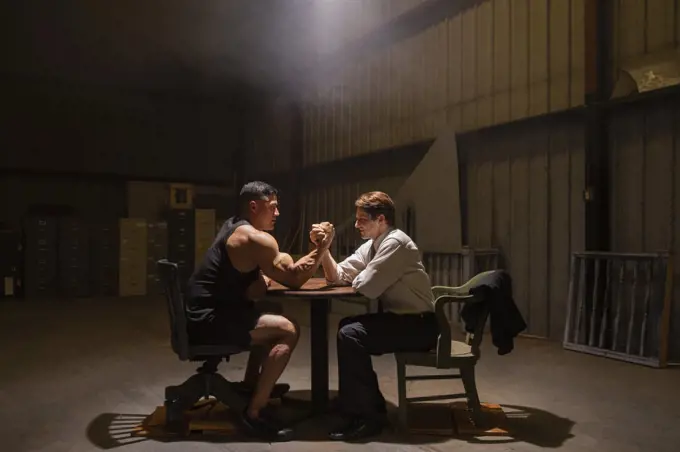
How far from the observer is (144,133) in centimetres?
1078

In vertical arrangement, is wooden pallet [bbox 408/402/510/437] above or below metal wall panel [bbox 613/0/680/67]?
below

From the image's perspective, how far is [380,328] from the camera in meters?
2.98

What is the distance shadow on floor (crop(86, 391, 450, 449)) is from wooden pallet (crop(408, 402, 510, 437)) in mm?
93

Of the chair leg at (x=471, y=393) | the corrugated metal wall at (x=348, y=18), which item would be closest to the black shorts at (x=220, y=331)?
the chair leg at (x=471, y=393)

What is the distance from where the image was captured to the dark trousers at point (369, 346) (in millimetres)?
2969

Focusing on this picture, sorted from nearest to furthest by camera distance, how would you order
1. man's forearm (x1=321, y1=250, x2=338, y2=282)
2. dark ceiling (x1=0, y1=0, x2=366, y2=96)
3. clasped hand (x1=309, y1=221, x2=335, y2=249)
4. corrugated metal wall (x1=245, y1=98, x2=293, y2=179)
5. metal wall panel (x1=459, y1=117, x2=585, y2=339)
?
1. clasped hand (x1=309, y1=221, x2=335, y2=249)
2. man's forearm (x1=321, y1=250, x2=338, y2=282)
3. metal wall panel (x1=459, y1=117, x2=585, y2=339)
4. dark ceiling (x1=0, y1=0, x2=366, y2=96)
5. corrugated metal wall (x1=245, y1=98, x2=293, y2=179)

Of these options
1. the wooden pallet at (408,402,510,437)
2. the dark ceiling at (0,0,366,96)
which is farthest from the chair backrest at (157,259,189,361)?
the dark ceiling at (0,0,366,96)

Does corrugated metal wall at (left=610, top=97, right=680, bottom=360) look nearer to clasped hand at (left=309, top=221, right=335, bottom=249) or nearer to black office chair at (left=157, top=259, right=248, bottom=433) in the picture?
clasped hand at (left=309, top=221, right=335, bottom=249)

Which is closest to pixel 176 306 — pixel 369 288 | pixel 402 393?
pixel 369 288

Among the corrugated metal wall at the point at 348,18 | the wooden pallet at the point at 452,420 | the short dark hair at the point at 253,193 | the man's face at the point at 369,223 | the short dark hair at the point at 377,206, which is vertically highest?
the corrugated metal wall at the point at 348,18

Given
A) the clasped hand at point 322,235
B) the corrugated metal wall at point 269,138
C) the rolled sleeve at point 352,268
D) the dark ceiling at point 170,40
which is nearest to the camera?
the clasped hand at point 322,235

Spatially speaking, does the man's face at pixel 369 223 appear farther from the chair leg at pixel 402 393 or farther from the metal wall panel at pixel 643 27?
the metal wall panel at pixel 643 27

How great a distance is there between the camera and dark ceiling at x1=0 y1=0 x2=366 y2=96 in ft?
27.1

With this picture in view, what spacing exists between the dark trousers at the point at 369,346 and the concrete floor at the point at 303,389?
0.20 metres
